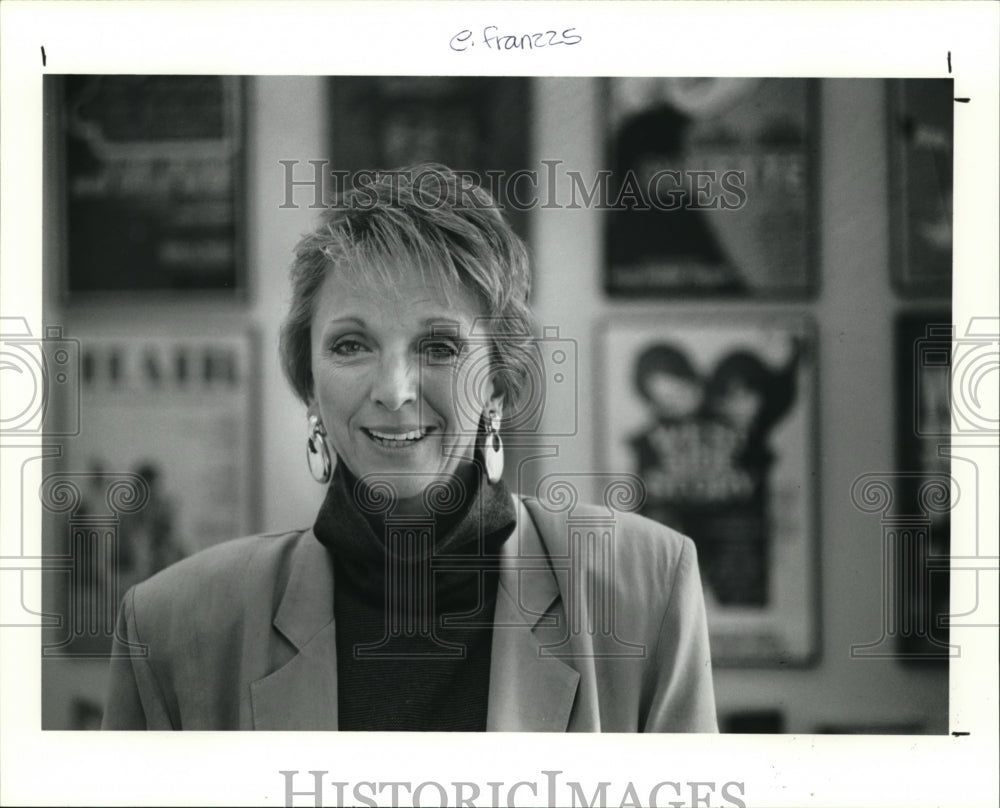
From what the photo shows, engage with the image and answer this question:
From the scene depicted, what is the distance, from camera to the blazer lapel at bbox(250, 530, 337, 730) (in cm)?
225

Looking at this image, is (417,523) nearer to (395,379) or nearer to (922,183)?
(395,379)

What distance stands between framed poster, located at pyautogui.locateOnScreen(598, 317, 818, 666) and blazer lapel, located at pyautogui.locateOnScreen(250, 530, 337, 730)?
0.65 meters

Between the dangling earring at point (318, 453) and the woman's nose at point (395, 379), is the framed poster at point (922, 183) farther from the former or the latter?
the dangling earring at point (318, 453)

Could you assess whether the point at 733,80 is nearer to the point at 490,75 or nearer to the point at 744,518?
the point at 490,75

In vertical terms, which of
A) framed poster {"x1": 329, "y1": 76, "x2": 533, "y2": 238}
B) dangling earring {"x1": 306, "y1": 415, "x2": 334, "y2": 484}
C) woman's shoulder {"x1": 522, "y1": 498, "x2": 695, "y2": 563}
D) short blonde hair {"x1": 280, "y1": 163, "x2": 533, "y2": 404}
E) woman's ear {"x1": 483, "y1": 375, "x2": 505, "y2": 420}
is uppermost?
framed poster {"x1": 329, "y1": 76, "x2": 533, "y2": 238}

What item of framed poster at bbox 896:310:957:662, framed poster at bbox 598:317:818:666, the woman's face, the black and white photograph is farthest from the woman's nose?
framed poster at bbox 896:310:957:662

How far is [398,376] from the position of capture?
7.23 feet

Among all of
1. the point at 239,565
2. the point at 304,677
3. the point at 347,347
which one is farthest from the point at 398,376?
the point at 304,677

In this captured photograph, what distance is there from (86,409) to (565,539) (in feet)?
3.31

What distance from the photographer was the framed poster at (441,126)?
7.39 feet

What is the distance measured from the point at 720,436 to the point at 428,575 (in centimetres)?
65

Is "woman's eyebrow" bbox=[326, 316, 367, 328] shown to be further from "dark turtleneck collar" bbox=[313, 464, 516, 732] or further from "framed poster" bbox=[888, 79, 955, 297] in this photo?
"framed poster" bbox=[888, 79, 955, 297]
